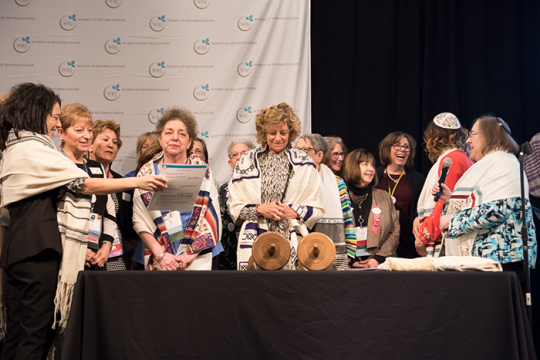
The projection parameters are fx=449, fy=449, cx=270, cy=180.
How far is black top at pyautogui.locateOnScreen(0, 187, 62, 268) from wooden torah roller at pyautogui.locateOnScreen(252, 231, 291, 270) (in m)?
0.91

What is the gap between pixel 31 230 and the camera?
1998mm

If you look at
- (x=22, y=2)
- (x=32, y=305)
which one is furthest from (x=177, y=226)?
(x=22, y=2)

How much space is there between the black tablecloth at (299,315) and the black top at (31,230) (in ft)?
1.28

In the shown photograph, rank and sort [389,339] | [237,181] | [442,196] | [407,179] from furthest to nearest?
[407,179]
[442,196]
[237,181]
[389,339]

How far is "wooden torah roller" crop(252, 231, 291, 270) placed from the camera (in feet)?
6.26

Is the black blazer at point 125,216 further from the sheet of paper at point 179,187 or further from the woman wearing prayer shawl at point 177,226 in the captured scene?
the sheet of paper at point 179,187

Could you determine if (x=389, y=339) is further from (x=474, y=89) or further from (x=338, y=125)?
(x=474, y=89)

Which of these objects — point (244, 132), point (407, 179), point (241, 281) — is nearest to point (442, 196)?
point (407, 179)

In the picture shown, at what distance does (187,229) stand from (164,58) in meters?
2.37

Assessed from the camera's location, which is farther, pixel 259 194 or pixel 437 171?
pixel 437 171

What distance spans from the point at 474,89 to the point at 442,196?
202 centimetres

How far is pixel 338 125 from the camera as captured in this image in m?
4.52

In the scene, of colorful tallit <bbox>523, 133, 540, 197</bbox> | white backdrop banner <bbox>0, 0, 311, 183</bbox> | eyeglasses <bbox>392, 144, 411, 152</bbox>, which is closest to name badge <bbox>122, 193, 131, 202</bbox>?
white backdrop banner <bbox>0, 0, 311, 183</bbox>

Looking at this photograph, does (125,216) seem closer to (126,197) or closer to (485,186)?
(126,197)
